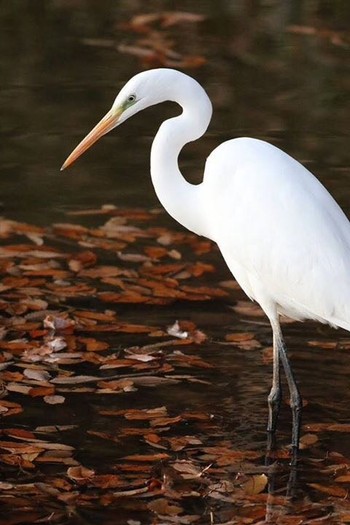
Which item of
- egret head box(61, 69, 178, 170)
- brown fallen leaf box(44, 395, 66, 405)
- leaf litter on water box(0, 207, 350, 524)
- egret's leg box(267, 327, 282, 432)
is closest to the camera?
leaf litter on water box(0, 207, 350, 524)

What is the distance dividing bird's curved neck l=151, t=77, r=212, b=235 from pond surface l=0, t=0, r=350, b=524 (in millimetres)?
832

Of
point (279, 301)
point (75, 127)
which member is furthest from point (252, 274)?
point (75, 127)

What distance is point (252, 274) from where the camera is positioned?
5.09 meters

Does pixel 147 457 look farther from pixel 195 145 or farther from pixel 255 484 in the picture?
pixel 195 145

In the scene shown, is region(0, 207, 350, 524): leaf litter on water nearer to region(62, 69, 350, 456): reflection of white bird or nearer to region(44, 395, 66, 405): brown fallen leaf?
region(44, 395, 66, 405): brown fallen leaf

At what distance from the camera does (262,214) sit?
4.94 metres

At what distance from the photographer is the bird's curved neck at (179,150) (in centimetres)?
508

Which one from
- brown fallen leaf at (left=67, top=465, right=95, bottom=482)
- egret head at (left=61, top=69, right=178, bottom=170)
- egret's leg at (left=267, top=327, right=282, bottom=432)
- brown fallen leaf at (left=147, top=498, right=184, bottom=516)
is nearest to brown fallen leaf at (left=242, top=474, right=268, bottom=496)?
brown fallen leaf at (left=147, top=498, right=184, bottom=516)

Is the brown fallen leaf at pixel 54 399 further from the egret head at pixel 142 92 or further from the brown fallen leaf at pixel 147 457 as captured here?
the egret head at pixel 142 92

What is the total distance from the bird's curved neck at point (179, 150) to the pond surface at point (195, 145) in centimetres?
83

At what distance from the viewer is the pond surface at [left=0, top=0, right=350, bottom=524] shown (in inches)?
201

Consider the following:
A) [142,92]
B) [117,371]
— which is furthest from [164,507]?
[142,92]

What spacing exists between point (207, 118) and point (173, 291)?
154 centimetres

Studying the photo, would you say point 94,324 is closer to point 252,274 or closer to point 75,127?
point 252,274
